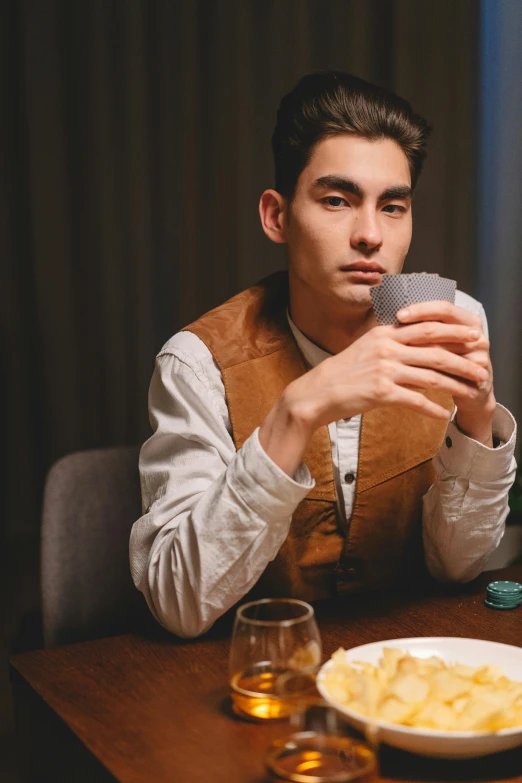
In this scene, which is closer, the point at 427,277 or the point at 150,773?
the point at 150,773

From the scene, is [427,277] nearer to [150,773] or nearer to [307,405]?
[307,405]

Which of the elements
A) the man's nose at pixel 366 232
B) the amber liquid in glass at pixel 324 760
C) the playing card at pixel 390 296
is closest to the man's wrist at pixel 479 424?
the playing card at pixel 390 296

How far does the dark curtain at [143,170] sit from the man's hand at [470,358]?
2500 millimetres

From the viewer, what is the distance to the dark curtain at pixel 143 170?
12.1ft

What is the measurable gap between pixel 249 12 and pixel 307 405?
10.3ft

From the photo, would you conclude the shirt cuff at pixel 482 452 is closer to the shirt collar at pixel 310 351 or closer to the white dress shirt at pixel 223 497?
the white dress shirt at pixel 223 497

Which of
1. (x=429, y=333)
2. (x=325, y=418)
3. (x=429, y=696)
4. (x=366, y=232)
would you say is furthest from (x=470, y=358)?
(x=429, y=696)

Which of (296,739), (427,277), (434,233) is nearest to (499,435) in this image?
(427,277)

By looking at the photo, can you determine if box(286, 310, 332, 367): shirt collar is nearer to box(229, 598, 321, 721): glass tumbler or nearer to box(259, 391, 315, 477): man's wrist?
box(259, 391, 315, 477): man's wrist

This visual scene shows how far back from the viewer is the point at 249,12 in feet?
12.5

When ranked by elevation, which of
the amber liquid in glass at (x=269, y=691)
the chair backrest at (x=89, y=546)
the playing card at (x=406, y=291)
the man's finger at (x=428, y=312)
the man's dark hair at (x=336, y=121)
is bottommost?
the chair backrest at (x=89, y=546)

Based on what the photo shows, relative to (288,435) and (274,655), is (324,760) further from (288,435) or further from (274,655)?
(288,435)

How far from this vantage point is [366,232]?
4.85 feet

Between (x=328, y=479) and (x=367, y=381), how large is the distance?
439 millimetres
